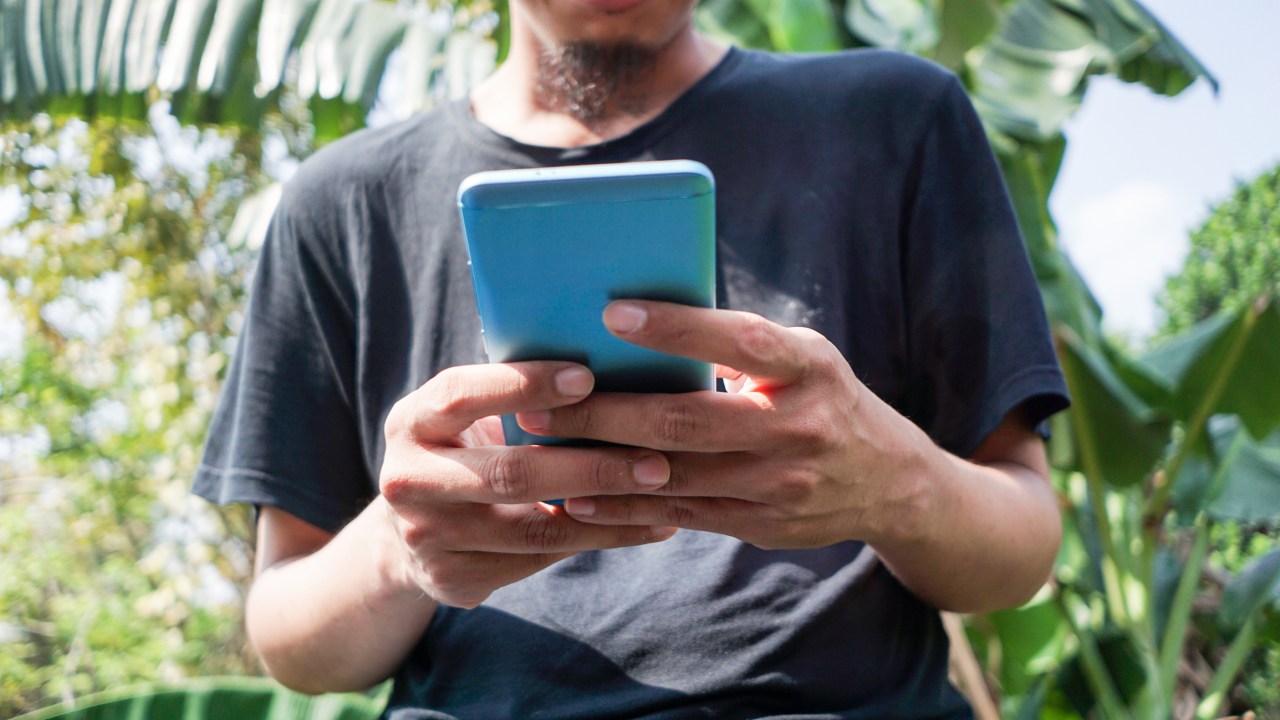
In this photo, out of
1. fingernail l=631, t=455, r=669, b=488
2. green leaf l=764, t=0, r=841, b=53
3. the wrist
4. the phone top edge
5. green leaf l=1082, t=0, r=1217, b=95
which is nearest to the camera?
the phone top edge

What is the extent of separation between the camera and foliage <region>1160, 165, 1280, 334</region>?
406 centimetres

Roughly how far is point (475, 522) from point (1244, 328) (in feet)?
6.14

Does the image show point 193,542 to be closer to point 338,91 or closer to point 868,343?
point 338,91

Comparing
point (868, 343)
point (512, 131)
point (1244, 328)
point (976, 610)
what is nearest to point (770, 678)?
point (976, 610)

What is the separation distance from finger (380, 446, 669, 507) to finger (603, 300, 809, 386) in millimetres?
94

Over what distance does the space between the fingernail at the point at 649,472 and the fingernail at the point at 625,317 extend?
11 centimetres

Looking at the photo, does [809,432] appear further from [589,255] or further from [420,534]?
[420,534]

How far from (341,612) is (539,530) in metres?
0.35

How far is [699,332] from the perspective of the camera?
0.52 m

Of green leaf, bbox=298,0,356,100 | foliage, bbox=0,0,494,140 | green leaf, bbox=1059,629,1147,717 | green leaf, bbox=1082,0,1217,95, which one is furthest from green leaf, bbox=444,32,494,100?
green leaf, bbox=1059,629,1147,717

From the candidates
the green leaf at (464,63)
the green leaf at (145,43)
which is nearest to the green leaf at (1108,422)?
the green leaf at (464,63)

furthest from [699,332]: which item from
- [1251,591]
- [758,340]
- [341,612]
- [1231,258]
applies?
[1231,258]

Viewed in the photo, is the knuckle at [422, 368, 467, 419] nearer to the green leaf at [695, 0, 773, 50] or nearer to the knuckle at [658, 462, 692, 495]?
the knuckle at [658, 462, 692, 495]

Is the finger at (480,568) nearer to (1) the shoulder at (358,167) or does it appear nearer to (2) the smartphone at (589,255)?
(2) the smartphone at (589,255)
